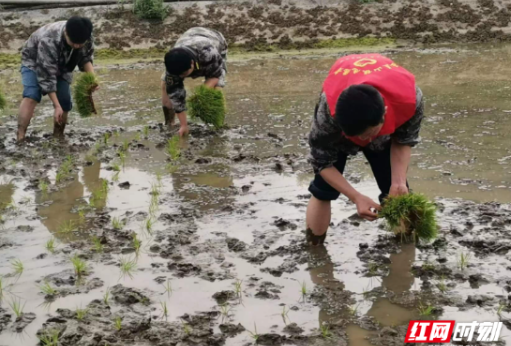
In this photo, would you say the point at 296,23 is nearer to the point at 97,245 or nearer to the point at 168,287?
the point at 97,245

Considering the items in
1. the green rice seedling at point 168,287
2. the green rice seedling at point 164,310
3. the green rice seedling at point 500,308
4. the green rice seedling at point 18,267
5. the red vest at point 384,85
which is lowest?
the green rice seedling at point 18,267

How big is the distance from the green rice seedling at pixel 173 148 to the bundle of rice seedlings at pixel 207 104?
0.34 metres

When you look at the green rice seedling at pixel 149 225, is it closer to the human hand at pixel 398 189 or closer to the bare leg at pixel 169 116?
the human hand at pixel 398 189

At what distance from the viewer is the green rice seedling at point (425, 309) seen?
352 centimetres

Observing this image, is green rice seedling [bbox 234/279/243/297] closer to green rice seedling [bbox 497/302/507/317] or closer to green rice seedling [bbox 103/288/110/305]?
green rice seedling [bbox 103/288/110/305]

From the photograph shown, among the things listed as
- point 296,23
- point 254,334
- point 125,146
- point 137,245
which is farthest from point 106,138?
point 296,23

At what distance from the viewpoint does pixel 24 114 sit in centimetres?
698

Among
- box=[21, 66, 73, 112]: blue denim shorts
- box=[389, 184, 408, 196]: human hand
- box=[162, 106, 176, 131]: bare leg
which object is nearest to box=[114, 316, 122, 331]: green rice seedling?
box=[389, 184, 408, 196]: human hand

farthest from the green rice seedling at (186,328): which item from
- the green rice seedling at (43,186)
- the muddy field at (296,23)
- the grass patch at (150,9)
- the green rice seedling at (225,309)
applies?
the grass patch at (150,9)

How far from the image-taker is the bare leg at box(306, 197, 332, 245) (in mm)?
4258

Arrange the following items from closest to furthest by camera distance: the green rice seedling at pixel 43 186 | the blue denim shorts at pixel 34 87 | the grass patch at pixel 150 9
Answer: the green rice seedling at pixel 43 186, the blue denim shorts at pixel 34 87, the grass patch at pixel 150 9

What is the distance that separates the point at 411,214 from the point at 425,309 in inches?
25.3

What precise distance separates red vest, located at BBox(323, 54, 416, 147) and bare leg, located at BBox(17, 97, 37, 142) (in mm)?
4125

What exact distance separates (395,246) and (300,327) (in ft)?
3.57
